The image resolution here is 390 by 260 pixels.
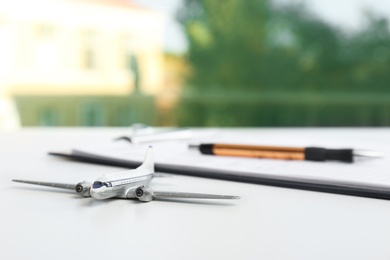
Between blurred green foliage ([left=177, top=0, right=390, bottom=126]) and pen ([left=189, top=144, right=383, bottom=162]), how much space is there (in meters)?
4.50

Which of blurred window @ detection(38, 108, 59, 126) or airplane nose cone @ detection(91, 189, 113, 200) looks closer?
airplane nose cone @ detection(91, 189, 113, 200)

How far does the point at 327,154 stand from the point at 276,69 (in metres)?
4.88

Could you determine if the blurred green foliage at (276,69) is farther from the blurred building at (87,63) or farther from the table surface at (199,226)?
the table surface at (199,226)

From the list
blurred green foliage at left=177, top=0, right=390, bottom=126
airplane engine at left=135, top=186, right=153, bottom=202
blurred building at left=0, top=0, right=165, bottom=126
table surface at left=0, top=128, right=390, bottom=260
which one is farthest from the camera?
blurred green foliage at left=177, top=0, right=390, bottom=126

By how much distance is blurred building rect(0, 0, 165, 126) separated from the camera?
16.3 ft

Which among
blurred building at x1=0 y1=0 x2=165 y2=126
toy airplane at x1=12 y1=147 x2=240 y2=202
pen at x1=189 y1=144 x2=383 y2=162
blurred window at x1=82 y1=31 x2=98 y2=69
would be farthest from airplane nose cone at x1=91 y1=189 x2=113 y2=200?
blurred window at x1=82 y1=31 x2=98 y2=69

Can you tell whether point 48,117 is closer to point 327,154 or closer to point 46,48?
point 46,48

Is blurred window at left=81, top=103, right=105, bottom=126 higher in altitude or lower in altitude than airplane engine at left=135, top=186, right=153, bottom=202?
higher

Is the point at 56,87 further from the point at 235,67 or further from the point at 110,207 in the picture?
the point at 110,207

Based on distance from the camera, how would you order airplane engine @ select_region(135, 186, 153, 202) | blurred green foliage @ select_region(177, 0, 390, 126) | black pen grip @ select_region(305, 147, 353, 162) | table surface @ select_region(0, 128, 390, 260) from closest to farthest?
table surface @ select_region(0, 128, 390, 260)
airplane engine @ select_region(135, 186, 153, 202)
black pen grip @ select_region(305, 147, 353, 162)
blurred green foliage @ select_region(177, 0, 390, 126)

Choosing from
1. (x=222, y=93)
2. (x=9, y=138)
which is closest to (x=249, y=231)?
A: (x=9, y=138)

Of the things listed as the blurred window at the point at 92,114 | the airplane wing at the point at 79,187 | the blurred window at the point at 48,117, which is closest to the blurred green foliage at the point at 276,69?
the blurred window at the point at 92,114

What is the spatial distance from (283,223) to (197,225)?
0.05 meters

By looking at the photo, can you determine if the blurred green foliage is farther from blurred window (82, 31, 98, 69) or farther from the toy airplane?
the toy airplane
